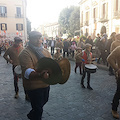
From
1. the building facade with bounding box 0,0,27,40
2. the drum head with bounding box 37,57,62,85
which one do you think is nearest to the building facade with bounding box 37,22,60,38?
the building facade with bounding box 0,0,27,40

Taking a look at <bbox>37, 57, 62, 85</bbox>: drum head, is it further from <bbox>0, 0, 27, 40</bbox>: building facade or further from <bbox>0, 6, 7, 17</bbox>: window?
<bbox>0, 6, 7, 17</bbox>: window

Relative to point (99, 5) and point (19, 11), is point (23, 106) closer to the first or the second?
point (99, 5)

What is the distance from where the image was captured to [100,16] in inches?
1222

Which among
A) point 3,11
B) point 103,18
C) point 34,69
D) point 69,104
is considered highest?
point 3,11

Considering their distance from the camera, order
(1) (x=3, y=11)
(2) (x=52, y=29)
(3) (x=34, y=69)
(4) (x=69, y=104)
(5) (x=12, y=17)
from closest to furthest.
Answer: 1. (3) (x=34, y=69)
2. (4) (x=69, y=104)
3. (1) (x=3, y=11)
4. (5) (x=12, y=17)
5. (2) (x=52, y=29)

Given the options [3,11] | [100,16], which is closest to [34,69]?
[100,16]

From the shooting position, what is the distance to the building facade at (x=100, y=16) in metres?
26.5

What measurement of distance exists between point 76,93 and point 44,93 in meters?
2.50

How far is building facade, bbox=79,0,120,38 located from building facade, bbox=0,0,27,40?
13.8 m

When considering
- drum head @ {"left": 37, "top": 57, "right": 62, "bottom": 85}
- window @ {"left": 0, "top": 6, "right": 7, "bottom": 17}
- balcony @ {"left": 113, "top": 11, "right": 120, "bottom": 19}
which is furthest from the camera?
window @ {"left": 0, "top": 6, "right": 7, "bottom": 17}

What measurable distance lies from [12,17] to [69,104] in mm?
37483

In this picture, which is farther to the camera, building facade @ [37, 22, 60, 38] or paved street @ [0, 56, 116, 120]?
building facade @ [37, 22, 60, 38]

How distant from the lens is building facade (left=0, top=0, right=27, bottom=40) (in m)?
37.7

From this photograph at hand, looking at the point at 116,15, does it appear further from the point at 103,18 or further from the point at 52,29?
the point at 52,29
